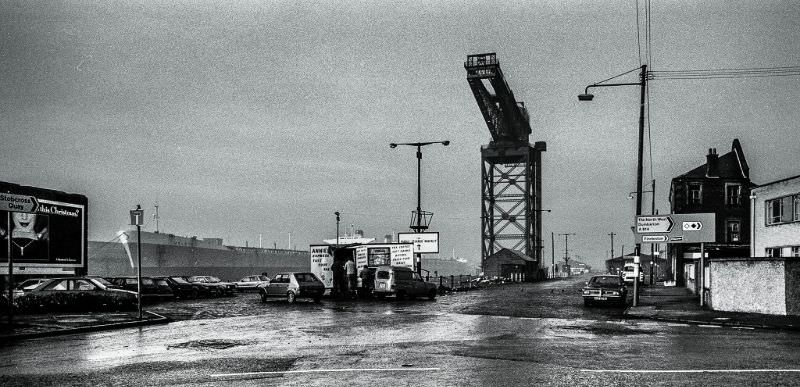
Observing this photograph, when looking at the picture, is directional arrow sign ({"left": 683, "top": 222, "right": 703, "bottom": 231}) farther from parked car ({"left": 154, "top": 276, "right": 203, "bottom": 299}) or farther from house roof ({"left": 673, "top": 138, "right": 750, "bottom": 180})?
house roof ({"left": 673, "top": 138, "right": 750, "bottom": 180})

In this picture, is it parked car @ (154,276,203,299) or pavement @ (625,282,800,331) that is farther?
parked car @ (154,276,203,299)

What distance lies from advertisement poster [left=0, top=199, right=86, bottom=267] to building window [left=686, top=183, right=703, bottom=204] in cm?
5272

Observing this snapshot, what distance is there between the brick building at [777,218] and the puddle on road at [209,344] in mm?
29108

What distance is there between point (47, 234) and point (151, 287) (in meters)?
5.26

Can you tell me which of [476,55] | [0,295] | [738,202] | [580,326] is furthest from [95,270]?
[580,326]

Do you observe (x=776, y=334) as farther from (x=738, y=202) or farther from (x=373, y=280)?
(x=738, y=202)

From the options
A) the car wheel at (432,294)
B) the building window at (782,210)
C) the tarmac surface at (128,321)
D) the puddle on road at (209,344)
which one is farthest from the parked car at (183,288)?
the building window at (782,210)

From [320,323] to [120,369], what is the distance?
28.2 ft

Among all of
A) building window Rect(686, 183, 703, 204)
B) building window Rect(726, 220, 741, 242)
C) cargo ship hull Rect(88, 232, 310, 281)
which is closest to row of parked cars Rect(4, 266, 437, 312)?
building window Rect(726, 220, 741, 242)

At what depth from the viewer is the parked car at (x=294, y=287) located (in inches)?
1184

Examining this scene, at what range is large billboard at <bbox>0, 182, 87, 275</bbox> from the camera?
31.0 metres

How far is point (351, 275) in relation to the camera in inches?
1328

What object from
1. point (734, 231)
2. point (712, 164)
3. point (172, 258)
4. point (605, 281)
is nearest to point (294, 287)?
point (605, 281)

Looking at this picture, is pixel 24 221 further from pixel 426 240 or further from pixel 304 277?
pixel 426 240
